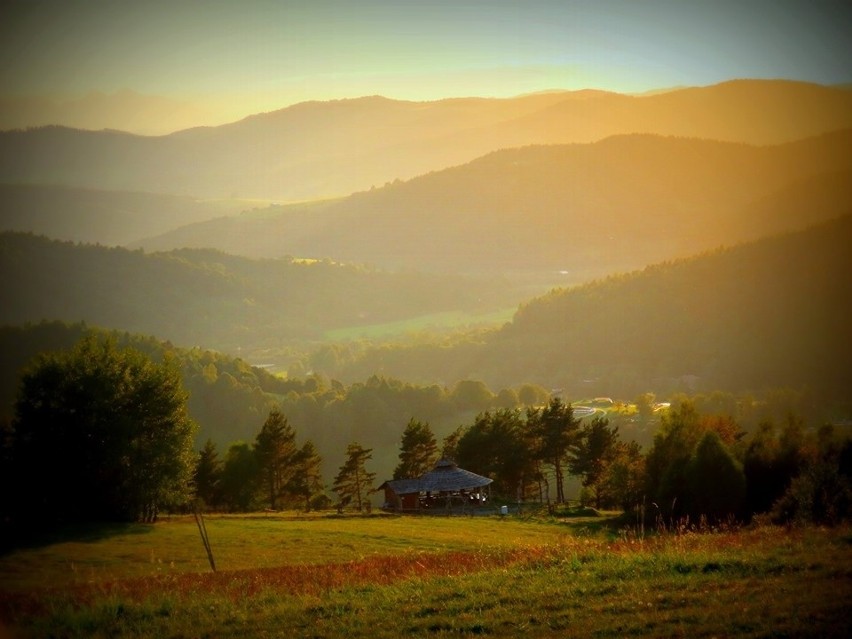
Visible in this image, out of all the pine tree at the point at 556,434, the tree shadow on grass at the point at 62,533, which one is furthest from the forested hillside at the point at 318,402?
the tree shadow on grass at the point at 62,533

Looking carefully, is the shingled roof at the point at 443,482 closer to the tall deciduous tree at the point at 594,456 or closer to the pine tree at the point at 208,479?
the tall deciduous tree at the point at 594,456

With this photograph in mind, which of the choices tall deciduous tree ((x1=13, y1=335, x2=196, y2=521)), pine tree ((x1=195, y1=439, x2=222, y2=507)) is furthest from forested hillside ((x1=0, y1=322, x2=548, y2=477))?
tall deciduous tree ((x1=13, y1=335, x2=196, y2=521))

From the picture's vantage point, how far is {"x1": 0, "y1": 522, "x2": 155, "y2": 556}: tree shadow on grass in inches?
1053

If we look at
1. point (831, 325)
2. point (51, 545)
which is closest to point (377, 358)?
point (831, 325)

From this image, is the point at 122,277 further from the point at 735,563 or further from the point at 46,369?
the point at 735,563

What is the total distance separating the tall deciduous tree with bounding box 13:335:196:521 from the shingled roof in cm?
1686

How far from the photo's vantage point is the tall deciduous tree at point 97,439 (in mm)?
33812

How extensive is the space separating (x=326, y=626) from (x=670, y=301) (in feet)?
461

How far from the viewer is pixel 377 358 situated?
164m

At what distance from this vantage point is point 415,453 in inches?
2286

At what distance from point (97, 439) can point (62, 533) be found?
20.5 ft

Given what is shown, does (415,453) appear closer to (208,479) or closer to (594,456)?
(594,456)

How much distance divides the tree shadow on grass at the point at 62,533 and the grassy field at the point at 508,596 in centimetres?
778

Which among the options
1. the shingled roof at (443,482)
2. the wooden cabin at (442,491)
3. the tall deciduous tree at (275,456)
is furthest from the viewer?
the tall deciduous tree at (275,456)
